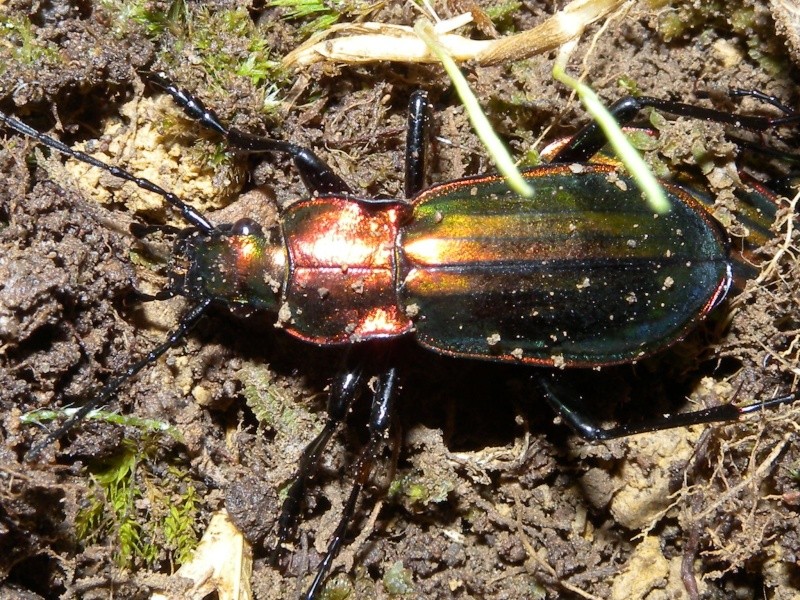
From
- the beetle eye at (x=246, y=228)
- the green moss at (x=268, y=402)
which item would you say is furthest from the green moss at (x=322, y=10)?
the green moss at (x=268, y=402)

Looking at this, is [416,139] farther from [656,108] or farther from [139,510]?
[139,510]

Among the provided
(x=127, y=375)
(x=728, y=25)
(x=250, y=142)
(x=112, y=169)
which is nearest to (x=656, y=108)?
(x=728, y=25)

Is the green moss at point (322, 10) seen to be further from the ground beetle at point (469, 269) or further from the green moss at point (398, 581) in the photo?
the green moss at point (398, 581)

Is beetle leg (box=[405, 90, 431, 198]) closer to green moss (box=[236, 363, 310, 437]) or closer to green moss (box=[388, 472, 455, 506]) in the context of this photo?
green moss (box=[236, 363, 310, 437])

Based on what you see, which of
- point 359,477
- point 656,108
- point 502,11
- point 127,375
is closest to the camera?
point 127,375

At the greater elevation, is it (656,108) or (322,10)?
(322,10)

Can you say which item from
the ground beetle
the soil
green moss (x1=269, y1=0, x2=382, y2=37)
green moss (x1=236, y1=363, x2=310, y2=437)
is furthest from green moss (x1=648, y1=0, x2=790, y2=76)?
green moss (x1=236, y1=363, x2=310, y2=437)

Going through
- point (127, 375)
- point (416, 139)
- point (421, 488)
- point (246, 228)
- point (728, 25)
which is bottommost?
point (421, 488)
